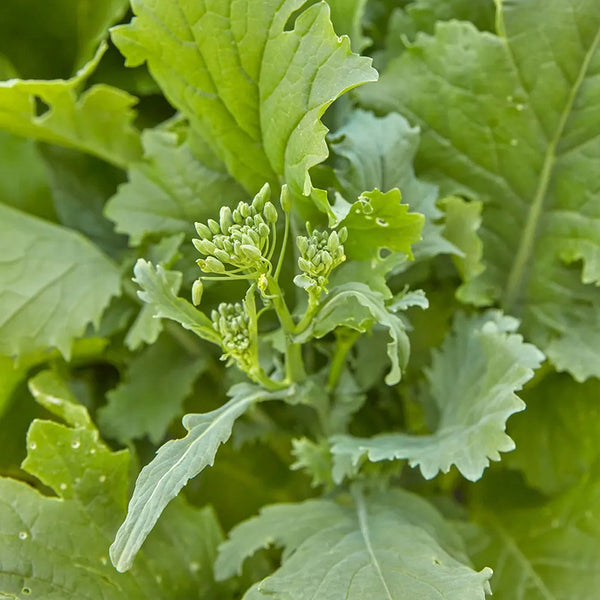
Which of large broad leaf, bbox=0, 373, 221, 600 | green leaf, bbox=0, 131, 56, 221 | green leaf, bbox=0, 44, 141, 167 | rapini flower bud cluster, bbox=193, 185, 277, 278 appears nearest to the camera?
rapini flower bud cluster, bbox=193, 185, 277, 278

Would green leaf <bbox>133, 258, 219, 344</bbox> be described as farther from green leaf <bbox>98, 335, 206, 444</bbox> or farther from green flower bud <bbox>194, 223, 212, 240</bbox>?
green leaf <bbox>98, 335, 206, 444</bbox>

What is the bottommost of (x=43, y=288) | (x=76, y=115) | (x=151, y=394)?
(x=151, y=394)

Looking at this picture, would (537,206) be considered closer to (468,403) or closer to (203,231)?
(468,403)

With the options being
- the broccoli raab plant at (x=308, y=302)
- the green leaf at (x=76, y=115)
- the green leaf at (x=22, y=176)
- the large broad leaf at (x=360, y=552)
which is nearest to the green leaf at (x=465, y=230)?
the broccoli raab plant at (x=308, y=302)

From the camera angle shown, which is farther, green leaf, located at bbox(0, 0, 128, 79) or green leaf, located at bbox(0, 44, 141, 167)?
green leaf, located at bbox(0, 0, 128, 79)

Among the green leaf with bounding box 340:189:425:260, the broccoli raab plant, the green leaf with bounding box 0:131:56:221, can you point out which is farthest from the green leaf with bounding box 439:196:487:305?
the green leaf with bounding box 0:131:56:221

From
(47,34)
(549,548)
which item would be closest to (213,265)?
(549,548)

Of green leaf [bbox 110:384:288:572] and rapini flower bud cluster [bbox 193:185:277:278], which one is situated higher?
rapini flower bud cluster [bbox 193:185:277:278]
